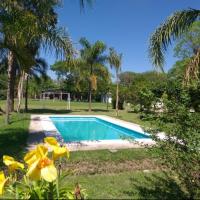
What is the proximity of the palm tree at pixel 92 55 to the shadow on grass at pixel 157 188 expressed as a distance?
22.6m

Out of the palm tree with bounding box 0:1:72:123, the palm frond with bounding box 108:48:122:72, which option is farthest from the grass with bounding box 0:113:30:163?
the palm frond with bounding box 108:48:122:72

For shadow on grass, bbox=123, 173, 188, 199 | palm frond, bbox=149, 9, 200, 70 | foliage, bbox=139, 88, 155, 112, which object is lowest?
shadow on grass, bbox=123, 173, 188, 199

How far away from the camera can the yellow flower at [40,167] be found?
2.22m

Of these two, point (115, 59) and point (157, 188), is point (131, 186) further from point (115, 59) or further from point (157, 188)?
point (115, 59)

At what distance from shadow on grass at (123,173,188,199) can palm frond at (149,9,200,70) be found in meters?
3.25

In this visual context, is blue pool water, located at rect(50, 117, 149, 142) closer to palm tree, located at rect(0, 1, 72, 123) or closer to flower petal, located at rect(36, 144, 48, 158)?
palm tree, located at rect(0, 1, 72, 123)

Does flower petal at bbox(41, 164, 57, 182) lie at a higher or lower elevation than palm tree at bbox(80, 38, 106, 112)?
lower

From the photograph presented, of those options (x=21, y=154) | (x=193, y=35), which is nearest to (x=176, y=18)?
(x=21, y=154)

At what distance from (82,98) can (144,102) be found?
63260 millimetres

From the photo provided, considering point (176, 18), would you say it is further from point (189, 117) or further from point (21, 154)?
point (21, 154)

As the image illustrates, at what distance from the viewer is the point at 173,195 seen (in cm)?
599

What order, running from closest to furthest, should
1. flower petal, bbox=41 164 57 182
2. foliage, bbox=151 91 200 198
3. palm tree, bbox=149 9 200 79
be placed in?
1. flower petal, bbox=41 164 57 182
2. foliage, bbox=151 91 200 198
3. palm tree, bbox=149 9 200 79

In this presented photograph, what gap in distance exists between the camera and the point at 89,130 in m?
19.3

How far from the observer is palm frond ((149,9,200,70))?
884 cm
